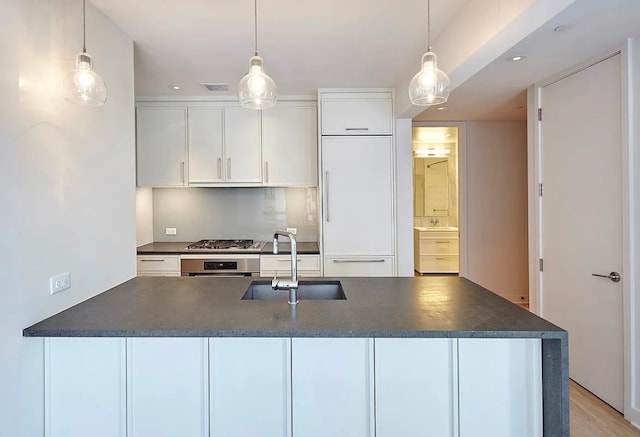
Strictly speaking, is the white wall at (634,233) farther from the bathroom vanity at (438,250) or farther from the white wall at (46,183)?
the bathroom vanity at (438,250)

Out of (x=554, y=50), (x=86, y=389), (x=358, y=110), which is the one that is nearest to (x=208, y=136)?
(x=358, y=110)

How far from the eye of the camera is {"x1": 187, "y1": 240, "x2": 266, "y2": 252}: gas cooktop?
367 centimetres

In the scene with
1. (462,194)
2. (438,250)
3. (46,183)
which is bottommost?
(438,250)

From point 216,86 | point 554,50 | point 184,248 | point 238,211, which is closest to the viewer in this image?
point 554,50

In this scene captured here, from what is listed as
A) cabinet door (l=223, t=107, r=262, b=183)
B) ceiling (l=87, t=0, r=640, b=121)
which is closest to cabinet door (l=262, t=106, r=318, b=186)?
cabinet door (l=223, t=107, r=262, b=183)

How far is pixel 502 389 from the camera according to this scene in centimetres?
148

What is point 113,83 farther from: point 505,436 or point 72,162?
point 505,436

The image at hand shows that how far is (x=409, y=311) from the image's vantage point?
1.67 meters

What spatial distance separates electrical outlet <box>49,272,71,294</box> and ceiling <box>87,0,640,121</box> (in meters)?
1.21

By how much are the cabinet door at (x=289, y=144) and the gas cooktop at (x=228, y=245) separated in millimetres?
670

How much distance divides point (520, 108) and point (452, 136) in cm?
195

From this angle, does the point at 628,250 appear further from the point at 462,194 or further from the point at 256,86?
the point at 462,194

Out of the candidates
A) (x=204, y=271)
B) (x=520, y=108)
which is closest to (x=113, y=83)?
(x=204, y=271)

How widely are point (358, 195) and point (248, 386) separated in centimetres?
242
